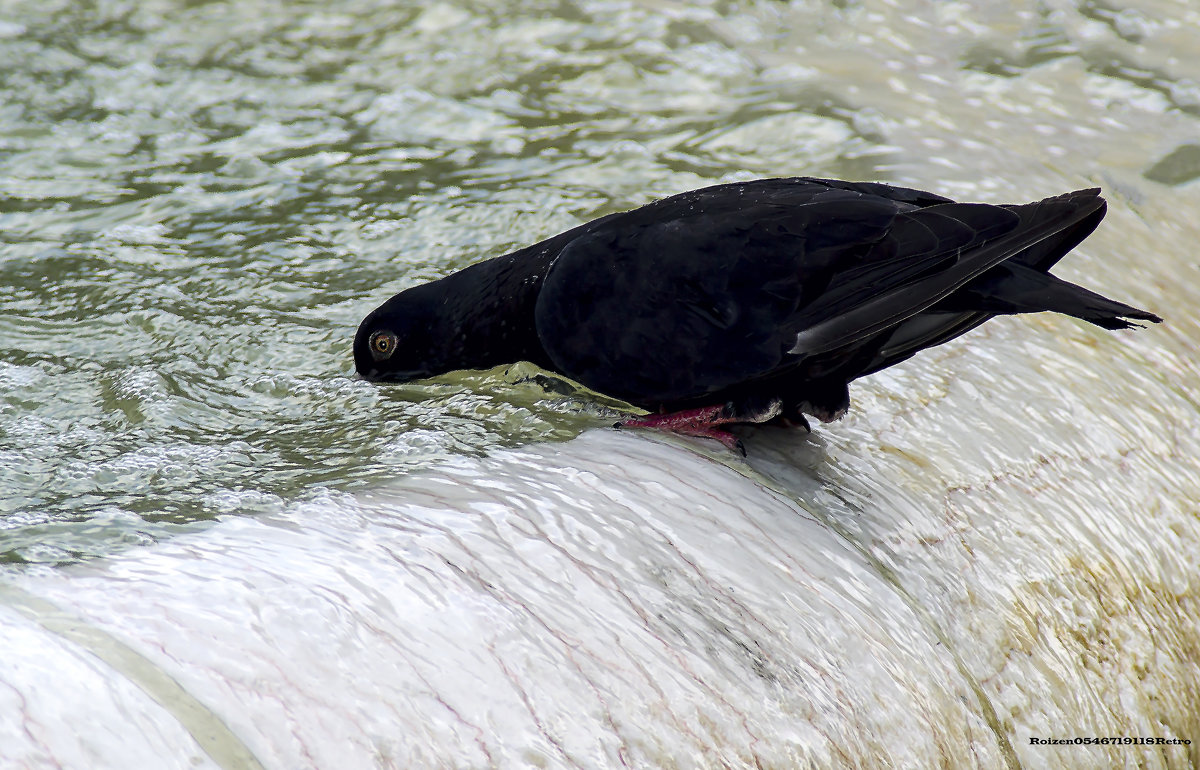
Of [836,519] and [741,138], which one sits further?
[741,138]

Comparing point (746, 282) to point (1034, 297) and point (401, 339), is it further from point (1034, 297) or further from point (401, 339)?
point (401, 339)

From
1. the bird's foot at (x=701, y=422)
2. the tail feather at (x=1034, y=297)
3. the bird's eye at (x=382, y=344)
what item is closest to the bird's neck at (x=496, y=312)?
the bird's eye at (x=382, y=344)

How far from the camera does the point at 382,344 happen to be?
324 centimetres

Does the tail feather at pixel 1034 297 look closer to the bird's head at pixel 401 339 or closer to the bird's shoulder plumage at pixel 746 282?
the bird's shoulder plumage at pixel 746 282

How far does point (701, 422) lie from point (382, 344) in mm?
936

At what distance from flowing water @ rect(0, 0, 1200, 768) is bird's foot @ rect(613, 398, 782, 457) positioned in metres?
0.12

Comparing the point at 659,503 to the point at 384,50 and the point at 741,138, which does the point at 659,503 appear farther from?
the point at 384,50

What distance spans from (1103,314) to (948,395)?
74 cm

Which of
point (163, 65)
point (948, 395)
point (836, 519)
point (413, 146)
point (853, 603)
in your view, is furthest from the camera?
point (163, 65)

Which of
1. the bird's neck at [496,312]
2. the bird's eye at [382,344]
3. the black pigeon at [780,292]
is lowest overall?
the bird's eye at [382,344]

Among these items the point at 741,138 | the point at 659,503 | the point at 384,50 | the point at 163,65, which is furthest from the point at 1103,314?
the point at 163,65

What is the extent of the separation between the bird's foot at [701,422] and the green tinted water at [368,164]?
185 millimetres

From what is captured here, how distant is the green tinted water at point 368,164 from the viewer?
9.22 feet

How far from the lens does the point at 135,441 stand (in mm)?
2752
